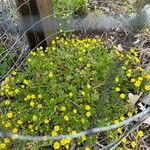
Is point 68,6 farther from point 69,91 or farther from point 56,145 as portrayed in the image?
point 56,145

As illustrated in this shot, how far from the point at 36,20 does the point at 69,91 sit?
1.80 feet

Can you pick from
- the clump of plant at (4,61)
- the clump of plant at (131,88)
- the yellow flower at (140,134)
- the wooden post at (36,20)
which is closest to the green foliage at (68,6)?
the wooden post at (36,20)

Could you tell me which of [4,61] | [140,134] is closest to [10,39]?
[4,61]

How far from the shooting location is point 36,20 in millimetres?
2148

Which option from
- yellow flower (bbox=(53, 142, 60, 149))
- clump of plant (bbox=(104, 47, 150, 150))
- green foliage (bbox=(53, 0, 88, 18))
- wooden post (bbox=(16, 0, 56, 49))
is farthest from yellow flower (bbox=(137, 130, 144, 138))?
green foliage (bbox=(53, 0, 88, 18))

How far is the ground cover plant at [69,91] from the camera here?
1.80 m

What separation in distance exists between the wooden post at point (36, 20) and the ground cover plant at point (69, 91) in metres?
0.08

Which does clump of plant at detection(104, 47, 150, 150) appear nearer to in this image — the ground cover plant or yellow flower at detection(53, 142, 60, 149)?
the ground cover plant

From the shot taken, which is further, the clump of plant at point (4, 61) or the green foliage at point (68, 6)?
the green foliage at point (68, 6)

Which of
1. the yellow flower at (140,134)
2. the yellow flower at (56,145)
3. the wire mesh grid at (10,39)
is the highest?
the wire mesh grid at (10,39)

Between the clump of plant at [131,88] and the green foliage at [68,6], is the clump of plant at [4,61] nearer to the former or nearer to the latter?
the green foliage at [68,6]

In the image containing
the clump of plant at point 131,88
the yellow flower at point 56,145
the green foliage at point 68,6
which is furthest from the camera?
the green foliage at point 68,6

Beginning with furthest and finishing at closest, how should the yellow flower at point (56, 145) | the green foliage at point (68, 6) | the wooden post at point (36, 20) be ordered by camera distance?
the green foliage at point (68, 6)
the wooden post at point (36, 20)
the yellow flower at point (56, 145)

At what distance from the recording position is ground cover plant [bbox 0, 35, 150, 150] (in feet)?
5.92
